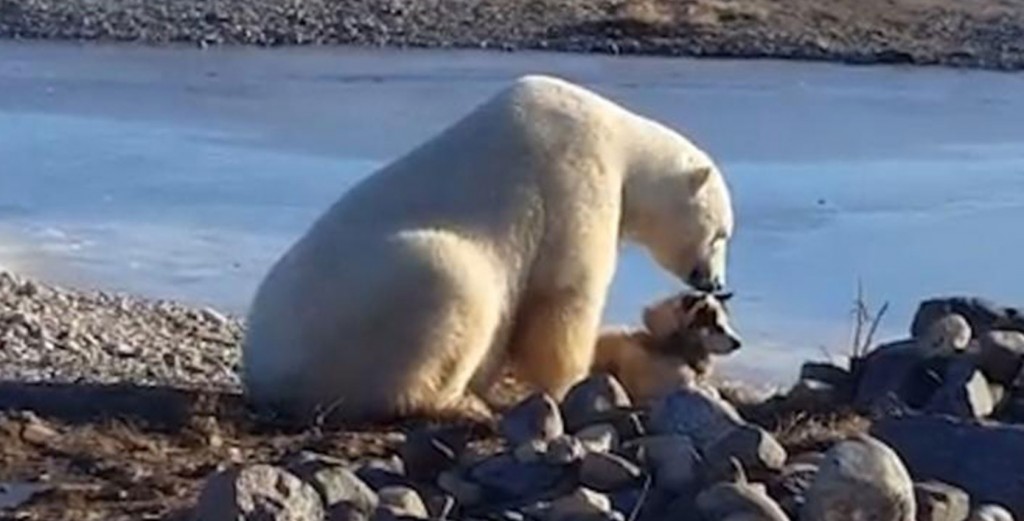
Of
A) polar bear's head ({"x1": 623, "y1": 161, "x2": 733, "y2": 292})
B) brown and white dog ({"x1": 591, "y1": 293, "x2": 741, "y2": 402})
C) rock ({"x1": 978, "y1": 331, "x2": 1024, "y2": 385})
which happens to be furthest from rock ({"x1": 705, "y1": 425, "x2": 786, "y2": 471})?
polar bear's head ({"x1": 623, "y1": 161, "x2": 733, "y2": 292})

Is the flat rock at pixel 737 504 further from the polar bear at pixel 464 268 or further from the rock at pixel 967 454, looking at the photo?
the polar bear at pixel 464 268

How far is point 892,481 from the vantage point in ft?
20.7

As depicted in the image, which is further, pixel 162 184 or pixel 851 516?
pixel 162 184

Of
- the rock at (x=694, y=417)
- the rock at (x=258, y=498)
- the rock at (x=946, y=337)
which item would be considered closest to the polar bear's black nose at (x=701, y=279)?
the rock at (x=946, y=337)

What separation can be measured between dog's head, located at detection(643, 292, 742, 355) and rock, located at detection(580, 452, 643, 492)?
2.12 metres

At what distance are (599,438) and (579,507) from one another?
79 centimetres

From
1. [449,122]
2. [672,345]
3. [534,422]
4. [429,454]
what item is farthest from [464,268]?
[449,122]

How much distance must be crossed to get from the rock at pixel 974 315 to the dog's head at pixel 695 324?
0.64 meters

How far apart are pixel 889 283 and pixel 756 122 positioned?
353 inches

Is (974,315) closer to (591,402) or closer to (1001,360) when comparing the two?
(1001,360)

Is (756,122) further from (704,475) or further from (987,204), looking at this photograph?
(704,475)

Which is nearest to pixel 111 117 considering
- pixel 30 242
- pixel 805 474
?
pixel 30 242

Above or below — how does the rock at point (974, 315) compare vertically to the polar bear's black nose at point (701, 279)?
above

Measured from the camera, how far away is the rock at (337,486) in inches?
254
